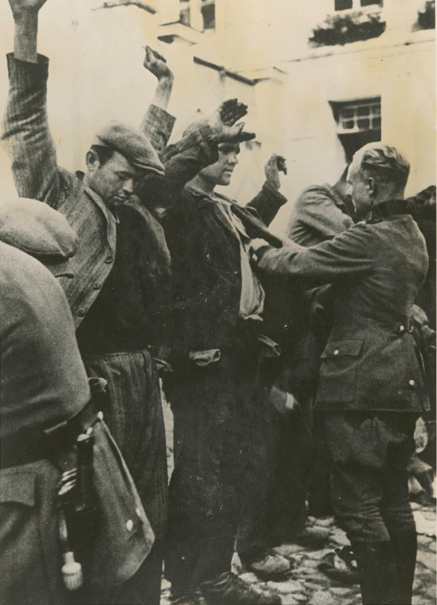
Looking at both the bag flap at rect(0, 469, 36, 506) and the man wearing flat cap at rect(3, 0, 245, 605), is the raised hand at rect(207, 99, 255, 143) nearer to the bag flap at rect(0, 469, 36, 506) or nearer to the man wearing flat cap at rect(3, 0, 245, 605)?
the man wearing flat cap at rect(3, 0, 245, 605)

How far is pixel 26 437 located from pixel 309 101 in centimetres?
203

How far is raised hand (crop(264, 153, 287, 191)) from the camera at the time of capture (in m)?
3.21

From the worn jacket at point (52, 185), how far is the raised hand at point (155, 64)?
46 centimetres

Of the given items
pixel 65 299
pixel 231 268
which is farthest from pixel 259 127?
pixel 65 299

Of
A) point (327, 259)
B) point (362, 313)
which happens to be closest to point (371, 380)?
point (362, 313)

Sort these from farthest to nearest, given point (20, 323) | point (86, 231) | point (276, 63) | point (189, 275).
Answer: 1. point (276, 63)
2. point (189, 275)
3. point (86, 231)
4. point (20, 323)

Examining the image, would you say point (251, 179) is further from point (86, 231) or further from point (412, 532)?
point (412, 532)

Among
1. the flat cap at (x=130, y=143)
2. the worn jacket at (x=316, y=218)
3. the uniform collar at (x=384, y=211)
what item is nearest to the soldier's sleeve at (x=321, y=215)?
the worn jacket at (x=316, y=218)

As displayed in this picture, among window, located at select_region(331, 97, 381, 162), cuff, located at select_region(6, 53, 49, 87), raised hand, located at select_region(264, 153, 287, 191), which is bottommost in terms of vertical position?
raised hand, located at select_region(264, 153, 287, 191)

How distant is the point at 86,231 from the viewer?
2.81 metres

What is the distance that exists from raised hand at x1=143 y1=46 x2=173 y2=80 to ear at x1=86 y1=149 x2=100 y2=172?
0.47m

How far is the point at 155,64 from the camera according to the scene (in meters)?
2.98

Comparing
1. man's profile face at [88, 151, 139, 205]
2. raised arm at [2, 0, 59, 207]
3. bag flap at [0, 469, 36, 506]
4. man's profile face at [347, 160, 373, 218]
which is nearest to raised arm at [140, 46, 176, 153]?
man's profile face at [88, 151, 139, 205]

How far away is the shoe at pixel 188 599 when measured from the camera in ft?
9.90
